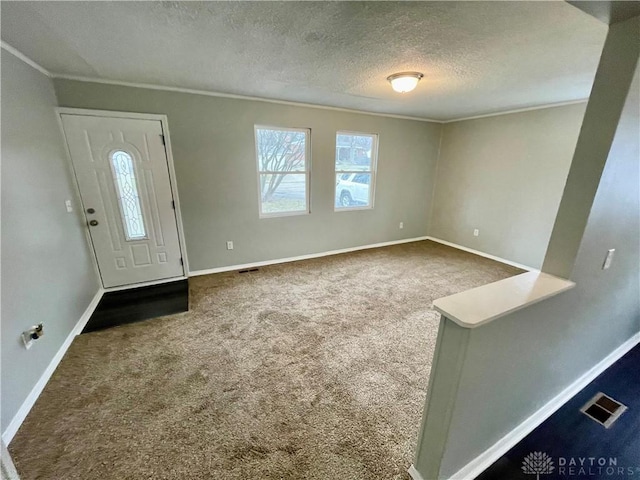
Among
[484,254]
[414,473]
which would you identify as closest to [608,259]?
[414,473]

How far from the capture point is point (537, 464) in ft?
4.52

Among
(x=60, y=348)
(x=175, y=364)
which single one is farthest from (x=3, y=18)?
(x=175, y=364)

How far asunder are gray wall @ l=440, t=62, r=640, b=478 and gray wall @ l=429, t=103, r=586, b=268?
2.30 metres

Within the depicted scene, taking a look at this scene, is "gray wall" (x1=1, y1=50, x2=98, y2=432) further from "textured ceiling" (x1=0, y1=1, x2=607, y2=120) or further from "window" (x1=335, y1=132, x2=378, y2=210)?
"window" (x1=335, y1=132, x2=378, y2=210)

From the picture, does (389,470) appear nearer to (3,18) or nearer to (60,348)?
(60,348)

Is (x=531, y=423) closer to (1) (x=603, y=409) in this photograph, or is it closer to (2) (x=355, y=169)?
(1) (x=603, y=409)

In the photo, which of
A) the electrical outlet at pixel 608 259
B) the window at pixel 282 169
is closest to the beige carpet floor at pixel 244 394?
the electrical outlet at pixel 608 259

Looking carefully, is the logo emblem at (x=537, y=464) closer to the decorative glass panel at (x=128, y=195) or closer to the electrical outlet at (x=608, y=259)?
the electrical outlet at (x=608, y=259)

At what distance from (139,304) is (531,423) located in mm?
3522

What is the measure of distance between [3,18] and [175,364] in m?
2.40

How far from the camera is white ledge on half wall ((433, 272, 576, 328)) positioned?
965 millimetres

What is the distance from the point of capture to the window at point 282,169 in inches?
144

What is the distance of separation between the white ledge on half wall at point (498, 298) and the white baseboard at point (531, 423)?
2.93 feet

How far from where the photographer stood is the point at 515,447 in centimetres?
145
